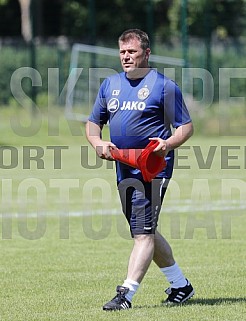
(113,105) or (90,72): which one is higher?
(113,105)

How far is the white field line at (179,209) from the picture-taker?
13148 millimetres

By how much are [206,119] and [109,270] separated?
1726 cm

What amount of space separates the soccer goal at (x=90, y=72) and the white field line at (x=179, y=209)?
12.4 metres

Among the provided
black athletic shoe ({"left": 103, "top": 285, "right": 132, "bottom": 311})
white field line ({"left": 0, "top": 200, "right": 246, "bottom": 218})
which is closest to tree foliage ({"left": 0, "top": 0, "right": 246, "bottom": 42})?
white field line ({"left": 0, "top": 200, "right": 246, "bottom": 218})

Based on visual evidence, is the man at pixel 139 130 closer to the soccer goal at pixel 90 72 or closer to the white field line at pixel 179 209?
the white field line at pixel 179 209

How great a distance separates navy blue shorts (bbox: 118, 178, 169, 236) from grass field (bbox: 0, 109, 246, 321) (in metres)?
0.65

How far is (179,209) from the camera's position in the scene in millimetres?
13477

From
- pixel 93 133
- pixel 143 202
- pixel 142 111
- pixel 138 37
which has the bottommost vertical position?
pixel 143 202

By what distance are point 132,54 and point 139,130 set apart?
594 mm

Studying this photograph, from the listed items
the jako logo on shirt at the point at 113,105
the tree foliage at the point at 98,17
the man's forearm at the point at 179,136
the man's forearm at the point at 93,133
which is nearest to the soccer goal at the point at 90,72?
the tree foliage at the point at 98,17

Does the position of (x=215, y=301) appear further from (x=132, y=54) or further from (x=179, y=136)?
(x=132, y=54)

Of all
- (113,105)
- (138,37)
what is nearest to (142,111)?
(113,105)

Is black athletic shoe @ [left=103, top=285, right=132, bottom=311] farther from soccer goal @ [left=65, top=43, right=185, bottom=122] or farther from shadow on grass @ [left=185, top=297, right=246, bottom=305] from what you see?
soccer goal @ [left=65, top=43, right=185, bottom=122]

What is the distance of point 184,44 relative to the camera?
27734mm
